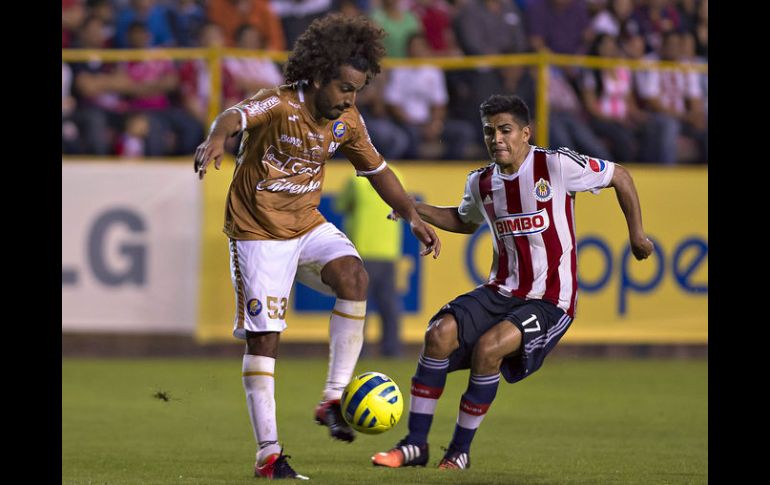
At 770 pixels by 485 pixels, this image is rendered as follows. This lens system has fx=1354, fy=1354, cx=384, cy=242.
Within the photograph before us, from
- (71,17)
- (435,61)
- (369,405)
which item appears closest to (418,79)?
(435,61)

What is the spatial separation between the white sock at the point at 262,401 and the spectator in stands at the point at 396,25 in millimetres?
8524

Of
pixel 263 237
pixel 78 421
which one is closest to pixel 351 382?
pixel 263 237

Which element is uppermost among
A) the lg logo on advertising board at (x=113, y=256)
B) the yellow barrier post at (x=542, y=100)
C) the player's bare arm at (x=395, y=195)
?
the yellow barrier post at (x=542, y=100)

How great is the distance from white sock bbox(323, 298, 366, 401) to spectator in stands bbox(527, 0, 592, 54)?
8.87m

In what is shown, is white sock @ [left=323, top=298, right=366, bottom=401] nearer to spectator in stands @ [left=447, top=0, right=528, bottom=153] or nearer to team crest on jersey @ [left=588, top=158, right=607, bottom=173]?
team crest on jersey @ [left=588, top=158, right=607, bottom=173]

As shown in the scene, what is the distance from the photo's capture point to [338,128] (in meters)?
6.94

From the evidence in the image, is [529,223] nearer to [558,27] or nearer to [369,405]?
[369,405]

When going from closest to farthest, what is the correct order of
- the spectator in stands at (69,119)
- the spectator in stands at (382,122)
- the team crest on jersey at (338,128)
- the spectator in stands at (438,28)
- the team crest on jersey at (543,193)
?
the team crest on jersey at (338,128), the team crest on jersey at (543,193), the spectator in stands at (69,119), the spectator in stands at (382,122), the spectator in stands at (438,28)

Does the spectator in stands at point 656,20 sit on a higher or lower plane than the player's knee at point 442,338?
higher

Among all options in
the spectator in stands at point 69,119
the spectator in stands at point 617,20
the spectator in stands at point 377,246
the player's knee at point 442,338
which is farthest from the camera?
the spectator in stands at point 617,20

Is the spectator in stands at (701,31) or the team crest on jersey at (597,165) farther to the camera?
the spectator in stands at (701,31)

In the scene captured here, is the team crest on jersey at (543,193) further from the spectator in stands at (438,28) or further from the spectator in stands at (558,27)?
the spectator in stands at (558,27)

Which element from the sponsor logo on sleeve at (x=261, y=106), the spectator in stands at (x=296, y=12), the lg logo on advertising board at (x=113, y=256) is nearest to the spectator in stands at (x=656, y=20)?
the spectator in stands at (x=296, y=12)

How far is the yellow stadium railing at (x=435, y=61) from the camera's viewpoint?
13.8m
